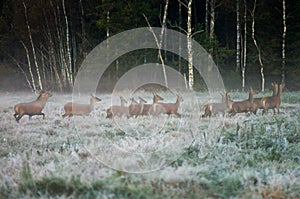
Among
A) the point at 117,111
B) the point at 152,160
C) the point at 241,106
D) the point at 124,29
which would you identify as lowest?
the point at 152,160

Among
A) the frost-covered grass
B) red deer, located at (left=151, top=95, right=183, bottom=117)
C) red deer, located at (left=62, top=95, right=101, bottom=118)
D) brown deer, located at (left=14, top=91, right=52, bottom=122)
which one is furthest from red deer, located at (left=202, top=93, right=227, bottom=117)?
brown deer, located at (left=14, top=91, right=52, bottom=122)

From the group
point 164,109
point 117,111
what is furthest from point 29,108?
point 164,109

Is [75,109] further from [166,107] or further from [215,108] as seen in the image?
[215,108]

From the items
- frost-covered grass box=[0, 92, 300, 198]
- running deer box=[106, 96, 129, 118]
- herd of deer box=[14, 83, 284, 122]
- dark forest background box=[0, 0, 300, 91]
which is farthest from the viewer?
dark forest background box=[0, 0, 300, 91]

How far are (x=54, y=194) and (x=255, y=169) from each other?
2396mm

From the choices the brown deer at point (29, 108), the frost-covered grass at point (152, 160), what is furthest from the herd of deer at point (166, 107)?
the frost-covered grass at point (152, 160)

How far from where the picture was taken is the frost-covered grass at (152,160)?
11.1ft

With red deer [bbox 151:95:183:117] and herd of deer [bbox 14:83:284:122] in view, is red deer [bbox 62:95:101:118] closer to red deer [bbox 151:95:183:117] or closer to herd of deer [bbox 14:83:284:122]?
herd of deer [bbox 14:83:284:122]

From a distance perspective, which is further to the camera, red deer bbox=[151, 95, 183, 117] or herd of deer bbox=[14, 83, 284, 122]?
red deer bbox=[151, 95, 183, 117]

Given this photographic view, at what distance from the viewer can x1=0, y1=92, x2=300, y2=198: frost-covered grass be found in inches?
133

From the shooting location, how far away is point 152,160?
14.4 feet

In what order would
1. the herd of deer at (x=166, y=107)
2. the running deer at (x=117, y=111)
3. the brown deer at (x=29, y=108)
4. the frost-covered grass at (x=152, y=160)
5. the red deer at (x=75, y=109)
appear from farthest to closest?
1. the red deer at (x=75, y=109)
2. the running deer at (x=117, y=111)
3. the herd of deer at (x=166, y=107)
4. the brown deer at (x=29, y=108)
5. the frost-covered grass at (x=152, y=160)

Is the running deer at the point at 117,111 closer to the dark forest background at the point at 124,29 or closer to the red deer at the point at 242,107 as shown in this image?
the red deer at the point at 242,107

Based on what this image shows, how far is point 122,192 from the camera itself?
3299 millimetres
